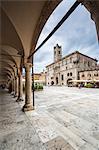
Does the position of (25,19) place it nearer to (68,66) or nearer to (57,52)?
(68,66)

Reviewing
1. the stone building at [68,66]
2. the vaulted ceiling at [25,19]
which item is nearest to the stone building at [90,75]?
the stone building at [68,66]

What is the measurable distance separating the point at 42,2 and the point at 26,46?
242 centimetres

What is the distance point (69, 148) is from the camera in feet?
7.85

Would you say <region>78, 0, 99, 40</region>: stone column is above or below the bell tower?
below

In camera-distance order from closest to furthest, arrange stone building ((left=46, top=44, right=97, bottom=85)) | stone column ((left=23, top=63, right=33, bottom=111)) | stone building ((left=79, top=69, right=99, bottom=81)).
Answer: stone column ((left=23, top=63, right=33, bottom=111)) → stone building ((left=79, top=69, right=99, bottom=81)) → stone building ((left=46, top=44, right=97, bottom=85))

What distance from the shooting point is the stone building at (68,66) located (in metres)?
38.1

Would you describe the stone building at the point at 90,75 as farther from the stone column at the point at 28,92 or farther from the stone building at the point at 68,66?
the stone column at the point at 28,92

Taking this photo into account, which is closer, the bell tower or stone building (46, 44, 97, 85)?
stone building (46, 44, 97, 85)

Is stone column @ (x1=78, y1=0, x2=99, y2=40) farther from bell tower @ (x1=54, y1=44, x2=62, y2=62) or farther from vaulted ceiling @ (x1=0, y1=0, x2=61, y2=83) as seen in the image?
bell tower @ (x1=54, y1=44, x2=62, y2=62)

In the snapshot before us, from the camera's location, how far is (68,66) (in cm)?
4134

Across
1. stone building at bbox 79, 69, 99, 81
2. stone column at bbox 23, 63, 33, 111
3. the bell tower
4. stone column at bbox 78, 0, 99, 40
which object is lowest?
stone column at bbox 23, 63, 33, 111

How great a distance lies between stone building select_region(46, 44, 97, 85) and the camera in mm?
38094

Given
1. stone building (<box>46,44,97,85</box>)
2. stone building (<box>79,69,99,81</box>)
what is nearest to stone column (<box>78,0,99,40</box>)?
stone building (<box>79,69,99,81</box>)

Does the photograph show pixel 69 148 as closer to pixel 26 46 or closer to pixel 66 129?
pixel 66 129
